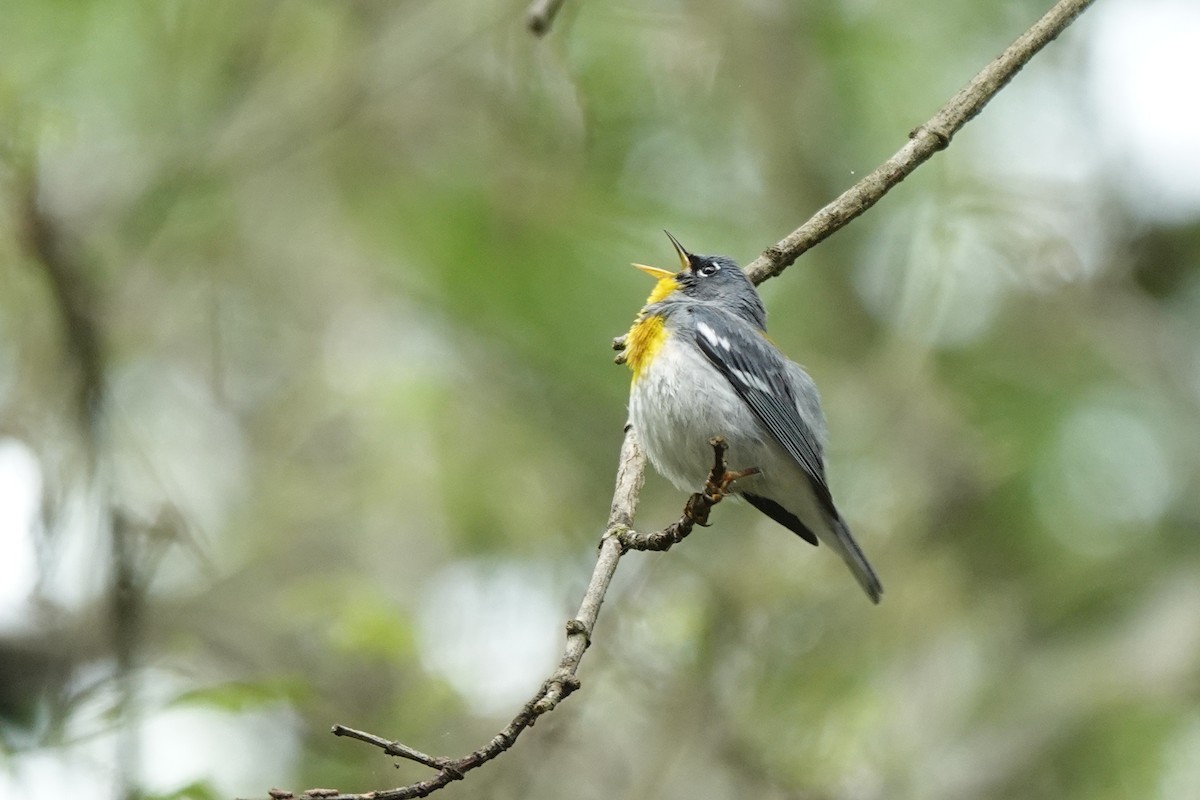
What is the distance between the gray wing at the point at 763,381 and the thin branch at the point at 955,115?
38.3 inches

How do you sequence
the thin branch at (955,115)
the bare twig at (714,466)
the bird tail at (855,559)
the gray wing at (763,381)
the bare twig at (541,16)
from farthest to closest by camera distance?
the bird tail at (855,559) → the gray wing at (763,381) → the bare twig at (541,16) → the thin branch at (955,115) → the bare twig at (714,466)

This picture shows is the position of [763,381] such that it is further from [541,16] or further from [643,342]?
[541,16]

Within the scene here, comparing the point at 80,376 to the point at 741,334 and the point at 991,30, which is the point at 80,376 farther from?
the point at 991,30

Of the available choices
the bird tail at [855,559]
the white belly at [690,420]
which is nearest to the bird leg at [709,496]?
the white belly at [690,420]

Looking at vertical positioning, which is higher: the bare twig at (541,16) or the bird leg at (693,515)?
the bare twig at (541,16)

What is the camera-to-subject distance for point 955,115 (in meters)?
4.07

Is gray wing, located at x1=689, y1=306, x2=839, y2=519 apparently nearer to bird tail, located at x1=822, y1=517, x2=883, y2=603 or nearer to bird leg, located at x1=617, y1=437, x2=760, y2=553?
bird tail, located at x1=822, y1=517, x2=883, y2=603

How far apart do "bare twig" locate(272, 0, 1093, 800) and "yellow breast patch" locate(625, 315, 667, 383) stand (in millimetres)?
353

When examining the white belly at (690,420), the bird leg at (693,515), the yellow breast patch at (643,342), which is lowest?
the bird leg at (693,515)

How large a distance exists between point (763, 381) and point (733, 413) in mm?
289

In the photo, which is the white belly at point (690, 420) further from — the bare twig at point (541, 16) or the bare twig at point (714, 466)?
the bare twig at point (541, 16)

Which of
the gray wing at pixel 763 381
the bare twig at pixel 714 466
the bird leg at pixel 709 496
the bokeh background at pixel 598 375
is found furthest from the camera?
the bokeh background at pixel 598 375

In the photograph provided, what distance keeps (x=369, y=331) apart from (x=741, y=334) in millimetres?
5451

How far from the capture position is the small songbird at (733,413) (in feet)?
15.8
